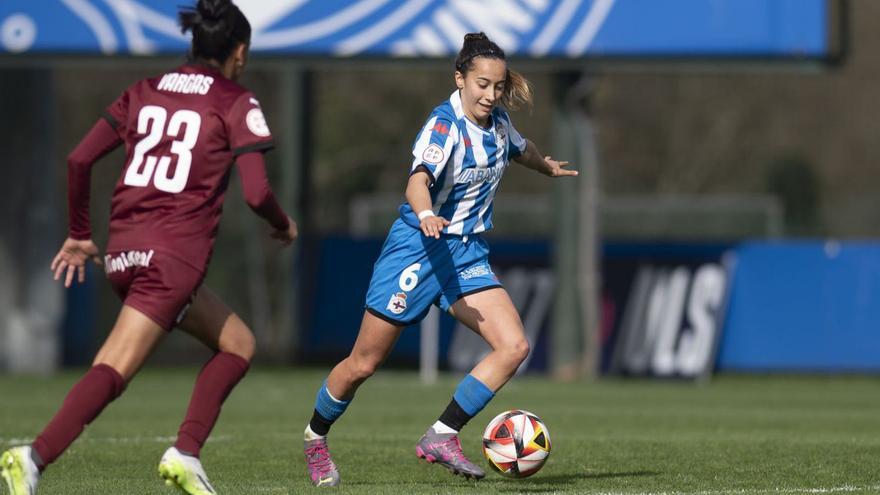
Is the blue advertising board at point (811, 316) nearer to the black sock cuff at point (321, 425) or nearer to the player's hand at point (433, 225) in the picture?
the black sock cuff at point (321, 425)

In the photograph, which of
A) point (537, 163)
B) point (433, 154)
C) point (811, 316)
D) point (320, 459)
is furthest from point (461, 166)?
point (811, 316)

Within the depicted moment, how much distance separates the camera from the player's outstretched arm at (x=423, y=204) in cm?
682

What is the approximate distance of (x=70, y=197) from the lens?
6.42m

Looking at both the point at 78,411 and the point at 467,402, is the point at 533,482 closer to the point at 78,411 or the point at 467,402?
the point at 467,402

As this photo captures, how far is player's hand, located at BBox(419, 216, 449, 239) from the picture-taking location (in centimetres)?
679

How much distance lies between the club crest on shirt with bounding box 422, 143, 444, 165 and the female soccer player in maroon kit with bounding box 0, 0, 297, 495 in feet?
3.47

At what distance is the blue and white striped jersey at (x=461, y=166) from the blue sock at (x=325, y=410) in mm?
888

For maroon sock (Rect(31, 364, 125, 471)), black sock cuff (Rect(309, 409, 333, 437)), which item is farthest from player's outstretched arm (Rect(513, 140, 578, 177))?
maroon sock (Rect(31, 364, 125, 471))

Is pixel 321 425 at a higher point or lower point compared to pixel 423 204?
lower

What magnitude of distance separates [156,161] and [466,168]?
5.68 feet

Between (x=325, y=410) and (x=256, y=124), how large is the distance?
6.33ft

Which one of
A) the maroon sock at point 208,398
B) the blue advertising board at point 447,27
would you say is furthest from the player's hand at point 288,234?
the blue advertising board at point 447,27

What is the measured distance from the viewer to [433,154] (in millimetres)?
7352

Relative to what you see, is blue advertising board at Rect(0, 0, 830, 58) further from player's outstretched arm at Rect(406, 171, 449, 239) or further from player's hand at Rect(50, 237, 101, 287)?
player's hand at Rect(50, 237, 101, 287)
